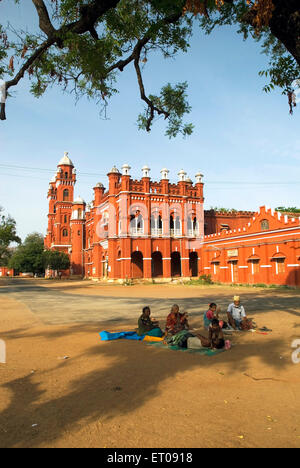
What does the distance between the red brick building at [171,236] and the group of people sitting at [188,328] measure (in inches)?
804

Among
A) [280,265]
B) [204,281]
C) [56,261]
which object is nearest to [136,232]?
[204,281]

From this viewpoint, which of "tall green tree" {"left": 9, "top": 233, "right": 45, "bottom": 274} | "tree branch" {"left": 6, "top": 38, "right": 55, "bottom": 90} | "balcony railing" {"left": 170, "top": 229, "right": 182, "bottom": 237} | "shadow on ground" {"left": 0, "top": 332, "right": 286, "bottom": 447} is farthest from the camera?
"tall green tree" {"left": 9, "top": 233, "right": 45, "bottom": 274}

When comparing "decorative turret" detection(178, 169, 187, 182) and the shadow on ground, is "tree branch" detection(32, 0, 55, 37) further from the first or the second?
"decorative turret" detection(178, 169, 187, 182)

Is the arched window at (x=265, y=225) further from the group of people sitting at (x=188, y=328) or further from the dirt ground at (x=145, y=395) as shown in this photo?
the dirt ground at (x=145, y=395)

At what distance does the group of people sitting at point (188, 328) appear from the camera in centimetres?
717

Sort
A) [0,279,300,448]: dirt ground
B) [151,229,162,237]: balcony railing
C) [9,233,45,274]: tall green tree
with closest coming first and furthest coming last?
1. [0,279,300,448]: dirt ground
2. [151,229,162,237]: balcony railing
3. [9,233,45,274]: tall green tree

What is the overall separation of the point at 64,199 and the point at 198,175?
95.8ft

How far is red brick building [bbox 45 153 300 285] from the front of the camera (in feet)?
100

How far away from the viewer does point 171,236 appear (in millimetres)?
38781

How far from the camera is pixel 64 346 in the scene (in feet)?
24.2

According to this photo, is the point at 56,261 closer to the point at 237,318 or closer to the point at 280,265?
A: the point at 280,265

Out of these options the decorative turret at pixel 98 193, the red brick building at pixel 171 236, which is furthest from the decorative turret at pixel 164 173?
the decorative turret at pixel 98 193

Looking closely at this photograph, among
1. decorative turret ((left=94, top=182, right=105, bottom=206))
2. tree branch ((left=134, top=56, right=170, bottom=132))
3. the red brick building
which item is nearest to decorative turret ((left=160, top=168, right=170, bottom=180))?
the red brick building
